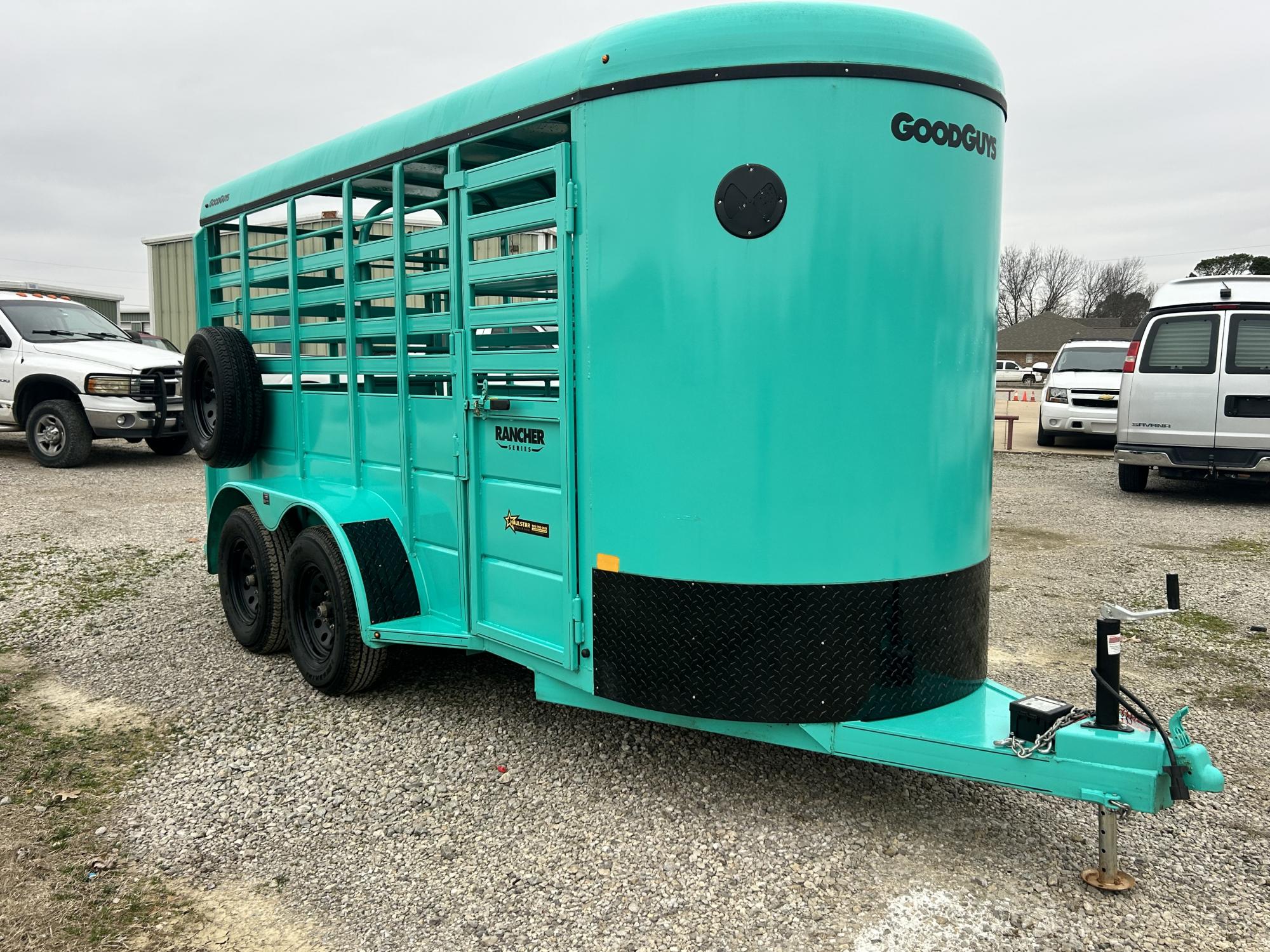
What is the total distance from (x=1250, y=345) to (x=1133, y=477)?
1.88 m

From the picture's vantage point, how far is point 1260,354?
31.9 feet

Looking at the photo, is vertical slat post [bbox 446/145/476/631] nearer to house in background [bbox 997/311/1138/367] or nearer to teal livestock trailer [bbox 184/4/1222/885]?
teal livestock trailer [bbox 184/4/1222/885]

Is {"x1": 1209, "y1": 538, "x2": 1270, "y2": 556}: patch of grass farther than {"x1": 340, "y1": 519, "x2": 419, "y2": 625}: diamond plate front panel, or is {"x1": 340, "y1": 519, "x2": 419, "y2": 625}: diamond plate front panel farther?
{"x1": 1209, "y1": 538, "x2": 1270, "y2": 556}: patch of grass

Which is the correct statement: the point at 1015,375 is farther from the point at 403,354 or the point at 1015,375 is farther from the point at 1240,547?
the point at 403,354

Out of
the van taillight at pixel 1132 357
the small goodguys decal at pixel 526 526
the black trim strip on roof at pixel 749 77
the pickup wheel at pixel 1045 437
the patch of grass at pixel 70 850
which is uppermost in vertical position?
the black trim strip on roof at pixel 749 77

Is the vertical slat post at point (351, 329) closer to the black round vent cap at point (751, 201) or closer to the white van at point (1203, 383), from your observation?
the black round vent cap at point (751, 201)

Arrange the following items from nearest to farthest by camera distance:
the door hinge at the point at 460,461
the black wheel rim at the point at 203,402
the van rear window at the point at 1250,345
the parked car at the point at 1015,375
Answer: the door hinge at the point at 460,461 < the black wheel rim at the point at 203,402 < the van rear window at the point at 1250,345 < the parked car at the point at 1015,375

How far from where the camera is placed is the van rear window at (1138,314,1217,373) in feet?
32.7

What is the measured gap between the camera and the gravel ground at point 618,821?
2.91m

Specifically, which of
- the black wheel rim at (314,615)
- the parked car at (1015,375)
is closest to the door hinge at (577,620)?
the black wheel rim at (314,615)

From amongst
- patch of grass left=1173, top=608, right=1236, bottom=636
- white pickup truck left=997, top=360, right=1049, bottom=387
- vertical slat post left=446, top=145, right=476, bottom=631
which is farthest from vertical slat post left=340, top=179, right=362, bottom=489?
white pickup truck left=997, top=360, right=1049, bottom=387

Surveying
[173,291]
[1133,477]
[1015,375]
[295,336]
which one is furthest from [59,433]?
[1015,375]

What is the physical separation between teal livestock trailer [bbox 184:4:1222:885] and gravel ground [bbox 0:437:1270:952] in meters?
0.33

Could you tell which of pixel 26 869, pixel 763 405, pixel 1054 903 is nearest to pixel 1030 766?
pixel 1054 903
